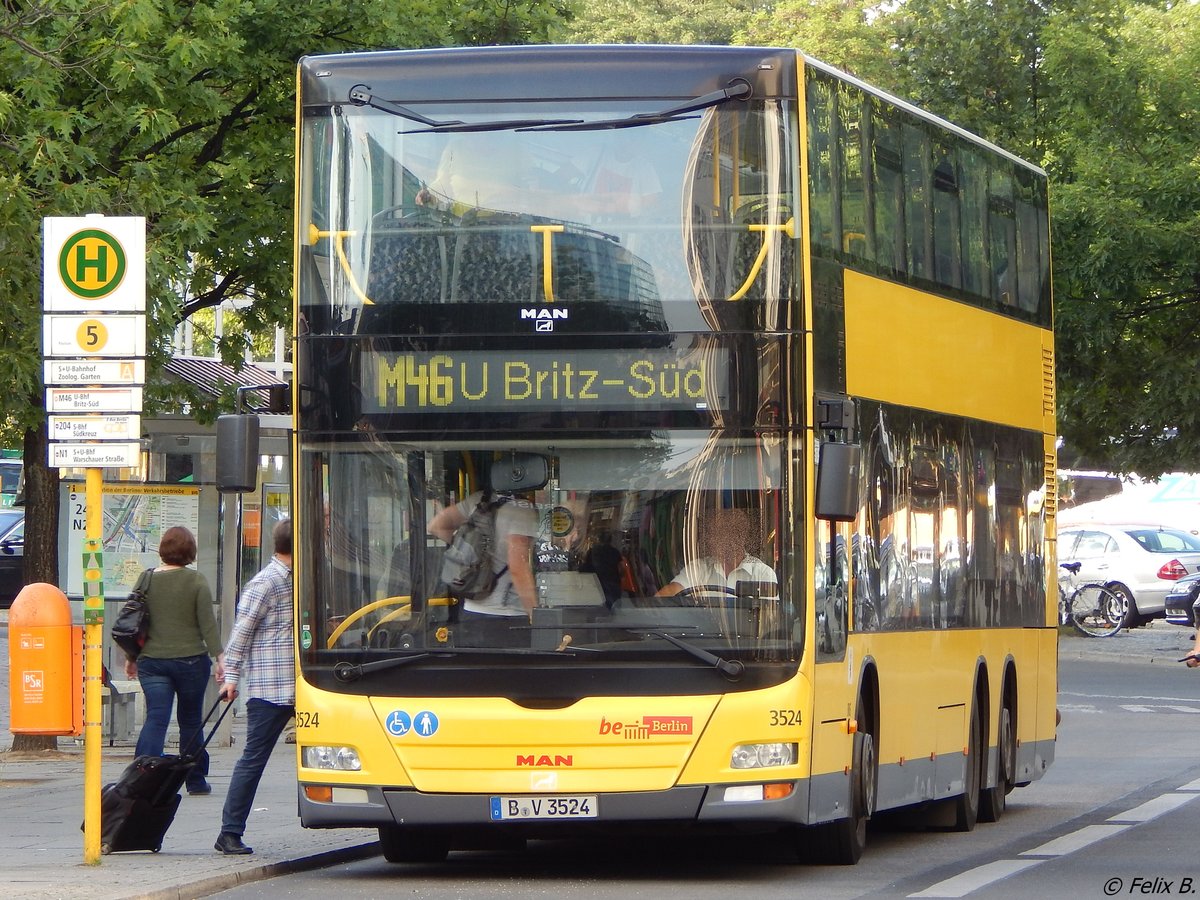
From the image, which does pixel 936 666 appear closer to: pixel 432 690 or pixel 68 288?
pixel 432 690

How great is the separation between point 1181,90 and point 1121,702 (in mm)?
9595

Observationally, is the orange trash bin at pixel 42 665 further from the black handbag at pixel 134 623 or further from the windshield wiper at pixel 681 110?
the windshield wiper at pixel 681 110

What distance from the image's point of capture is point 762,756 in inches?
444

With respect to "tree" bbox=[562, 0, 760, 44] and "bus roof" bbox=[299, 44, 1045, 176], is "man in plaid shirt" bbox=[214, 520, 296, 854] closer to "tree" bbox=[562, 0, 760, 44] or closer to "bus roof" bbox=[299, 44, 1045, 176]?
"bus roof" bbox=[299, 44, 1045, 176]

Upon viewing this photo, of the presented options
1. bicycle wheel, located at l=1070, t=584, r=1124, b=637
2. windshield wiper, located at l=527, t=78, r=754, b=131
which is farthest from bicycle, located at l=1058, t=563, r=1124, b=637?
windshield wiper, located at l=527, t=78, r=754, b=131

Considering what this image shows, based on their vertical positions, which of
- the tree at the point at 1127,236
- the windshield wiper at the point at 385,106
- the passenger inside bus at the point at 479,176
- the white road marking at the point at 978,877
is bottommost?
the white road marking at the point at 978,877

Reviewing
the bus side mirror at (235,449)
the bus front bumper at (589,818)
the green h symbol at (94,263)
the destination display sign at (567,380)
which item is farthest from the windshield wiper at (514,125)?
the bus front bumper at (589,818)

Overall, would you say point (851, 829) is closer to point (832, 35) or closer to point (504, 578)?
point (504, 578)

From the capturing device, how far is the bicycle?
38.2 m

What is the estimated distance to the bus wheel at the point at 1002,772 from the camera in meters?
15.6

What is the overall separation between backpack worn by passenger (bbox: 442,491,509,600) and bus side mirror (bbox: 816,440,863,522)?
149 centimetres

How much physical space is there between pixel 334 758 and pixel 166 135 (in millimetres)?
7296

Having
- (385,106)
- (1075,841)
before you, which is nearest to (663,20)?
(1075,841)

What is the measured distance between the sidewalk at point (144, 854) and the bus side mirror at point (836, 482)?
340 centimetres
